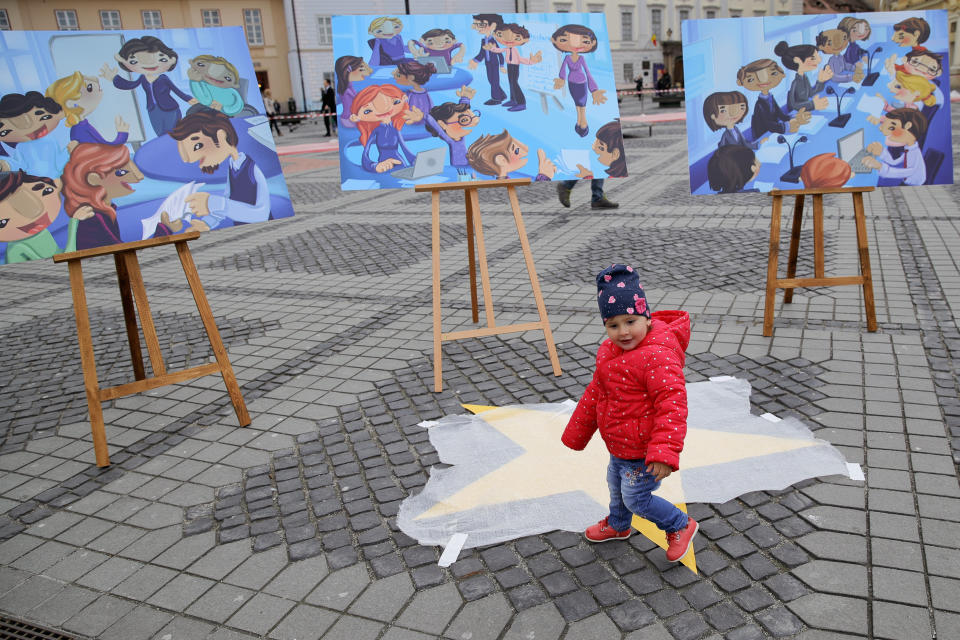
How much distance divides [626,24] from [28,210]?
160ft

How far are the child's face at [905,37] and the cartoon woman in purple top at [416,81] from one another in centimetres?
319

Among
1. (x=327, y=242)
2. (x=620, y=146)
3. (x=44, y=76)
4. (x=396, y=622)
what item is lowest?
(x=396, y=622)

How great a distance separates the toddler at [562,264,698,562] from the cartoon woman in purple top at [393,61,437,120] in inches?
102

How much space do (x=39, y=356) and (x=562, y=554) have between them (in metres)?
4.67

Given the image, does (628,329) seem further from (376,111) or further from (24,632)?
(376,111)

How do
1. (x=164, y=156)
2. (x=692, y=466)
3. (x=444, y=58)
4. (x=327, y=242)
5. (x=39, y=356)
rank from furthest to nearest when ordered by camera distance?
(x=327, y=242)
(x=39, y=356)
(x=444, y=58)
(x=164, y=156)
(x=692, y=466)

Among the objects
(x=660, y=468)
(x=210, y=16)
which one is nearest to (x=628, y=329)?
(x=660, y=468)

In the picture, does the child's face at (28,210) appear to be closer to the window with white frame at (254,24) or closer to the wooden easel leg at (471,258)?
the wooden easel leg at (471,258)

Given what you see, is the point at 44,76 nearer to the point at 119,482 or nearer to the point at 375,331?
the point at 119,482

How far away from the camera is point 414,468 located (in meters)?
3.58

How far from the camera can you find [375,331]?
563 centimetres

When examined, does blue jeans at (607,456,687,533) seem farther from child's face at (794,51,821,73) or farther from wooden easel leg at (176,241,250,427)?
child's face at (794,51,821,73)

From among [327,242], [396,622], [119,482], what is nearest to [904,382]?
[396,622]

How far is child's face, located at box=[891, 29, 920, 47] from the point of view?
4930 mm
